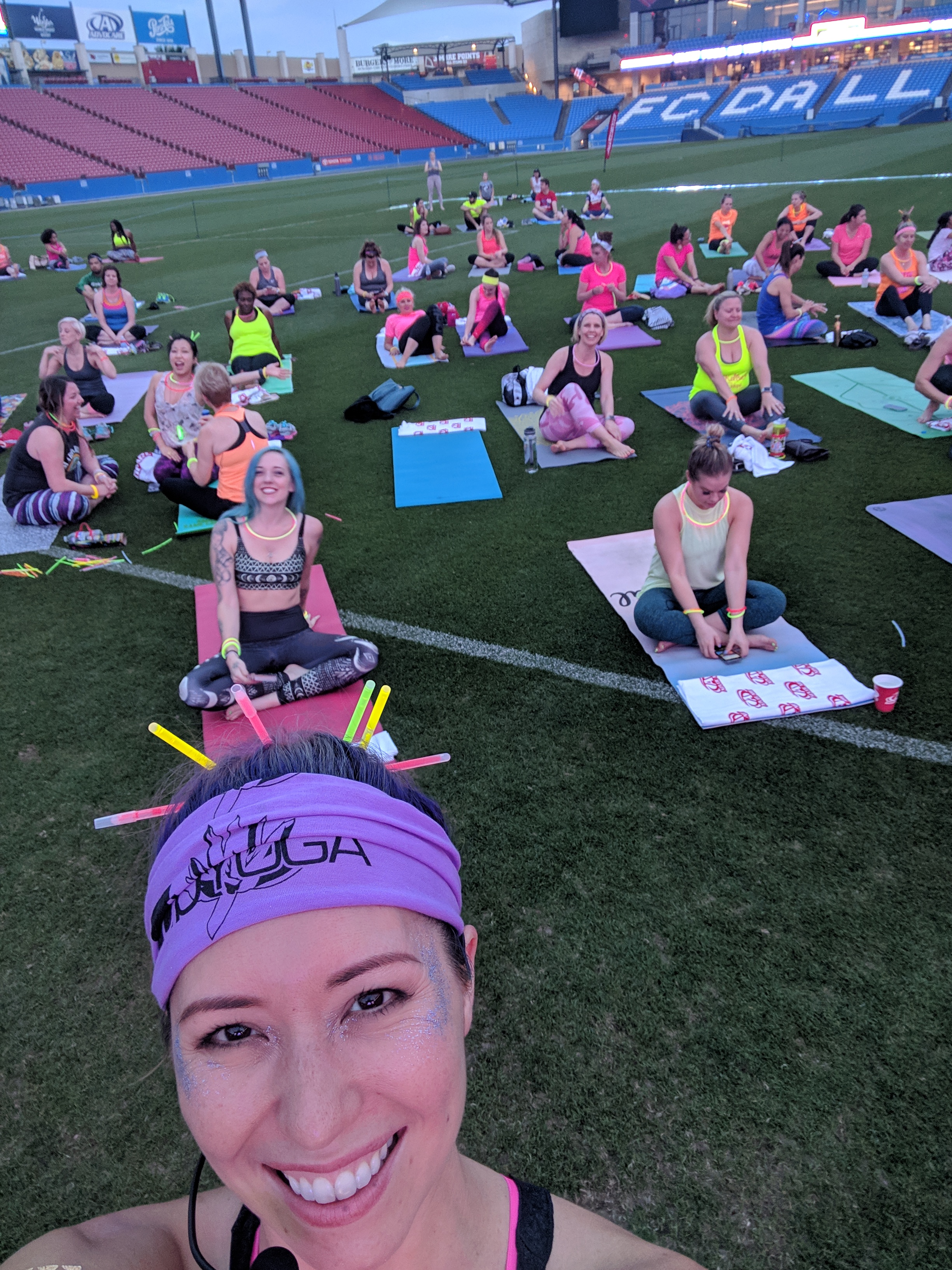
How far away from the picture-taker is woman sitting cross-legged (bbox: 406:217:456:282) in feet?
54.6

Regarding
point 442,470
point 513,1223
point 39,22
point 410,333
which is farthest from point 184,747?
point 39,22

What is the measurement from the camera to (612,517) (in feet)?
22.3

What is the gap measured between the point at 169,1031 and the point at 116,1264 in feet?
1.13

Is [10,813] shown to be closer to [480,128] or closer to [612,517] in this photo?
[612,517]

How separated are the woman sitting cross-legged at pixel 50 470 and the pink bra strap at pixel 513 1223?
727 cm

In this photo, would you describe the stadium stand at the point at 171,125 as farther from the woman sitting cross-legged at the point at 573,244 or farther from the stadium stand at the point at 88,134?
the woman sitting cross-legged at the point at 573,244

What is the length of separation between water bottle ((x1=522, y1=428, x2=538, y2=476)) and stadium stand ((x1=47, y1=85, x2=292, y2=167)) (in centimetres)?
4845

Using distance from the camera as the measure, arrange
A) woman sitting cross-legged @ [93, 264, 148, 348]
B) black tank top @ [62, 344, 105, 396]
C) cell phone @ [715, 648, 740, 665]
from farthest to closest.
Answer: woman sitting cross-legged @ [93, 264, 148, 348] < black tank top @ [62, 344, 105, 396] < cell phone @ [715, 648, 740, 665]

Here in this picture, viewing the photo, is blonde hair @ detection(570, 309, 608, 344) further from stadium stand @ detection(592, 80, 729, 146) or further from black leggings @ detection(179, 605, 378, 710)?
stadium stand @ detection(592, 80, 729, 146)

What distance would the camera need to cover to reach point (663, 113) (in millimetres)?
54906

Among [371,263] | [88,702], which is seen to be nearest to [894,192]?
[371,263]

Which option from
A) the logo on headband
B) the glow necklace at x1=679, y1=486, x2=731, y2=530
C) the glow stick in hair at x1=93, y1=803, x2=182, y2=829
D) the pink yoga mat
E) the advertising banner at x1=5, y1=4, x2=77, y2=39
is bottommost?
the pink yoga mat

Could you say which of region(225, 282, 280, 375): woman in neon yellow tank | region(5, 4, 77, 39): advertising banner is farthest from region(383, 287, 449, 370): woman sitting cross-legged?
region(5, 4, 77, 39): advertising banner

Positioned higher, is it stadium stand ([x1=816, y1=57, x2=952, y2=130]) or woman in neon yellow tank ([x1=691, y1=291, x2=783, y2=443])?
stadium stand ([x1=816, y1=57, x2=952, y2=130])
